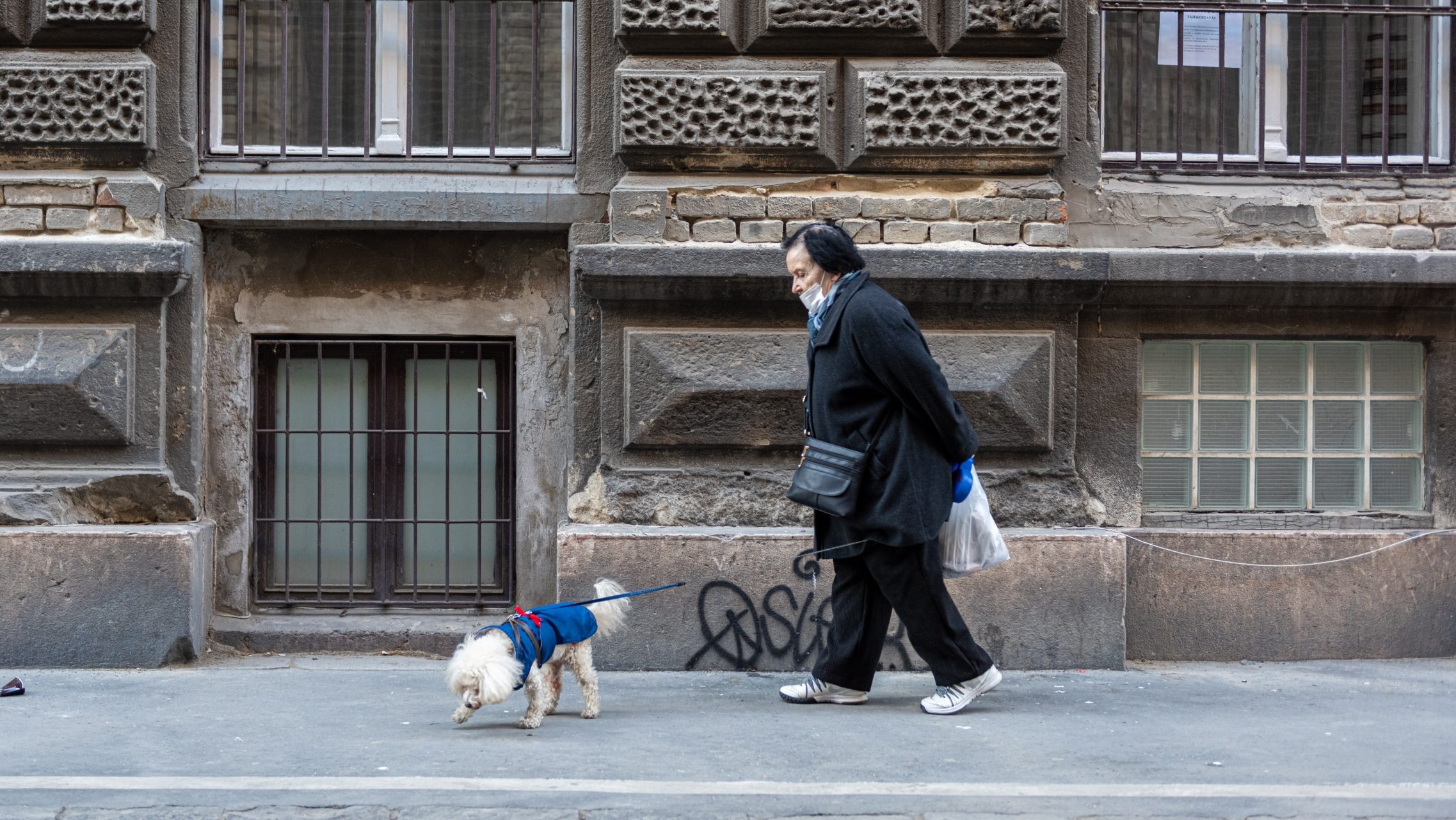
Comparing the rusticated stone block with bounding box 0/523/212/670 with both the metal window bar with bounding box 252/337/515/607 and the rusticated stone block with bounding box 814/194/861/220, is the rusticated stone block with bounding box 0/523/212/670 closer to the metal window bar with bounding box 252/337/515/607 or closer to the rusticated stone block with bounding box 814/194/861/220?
the metal window bar with bounding box 252/337/515/607

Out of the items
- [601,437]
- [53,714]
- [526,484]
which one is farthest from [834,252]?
[53,714]

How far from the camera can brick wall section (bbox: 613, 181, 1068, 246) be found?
5883mm

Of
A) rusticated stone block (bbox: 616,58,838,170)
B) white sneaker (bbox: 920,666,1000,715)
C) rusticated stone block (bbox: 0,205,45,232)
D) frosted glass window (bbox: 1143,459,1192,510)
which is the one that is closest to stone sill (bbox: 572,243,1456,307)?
rusticated stone block (bbox: 616,58,838,170)

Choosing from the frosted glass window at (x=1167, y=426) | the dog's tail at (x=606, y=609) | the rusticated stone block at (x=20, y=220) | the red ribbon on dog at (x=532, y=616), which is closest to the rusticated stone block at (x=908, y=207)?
the frosted glass window at (x=1167, y=426)

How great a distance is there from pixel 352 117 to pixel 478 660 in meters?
3.00

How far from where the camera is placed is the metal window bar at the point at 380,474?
251 inches

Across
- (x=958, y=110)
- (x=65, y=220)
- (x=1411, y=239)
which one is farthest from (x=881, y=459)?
(x=65, y=220)

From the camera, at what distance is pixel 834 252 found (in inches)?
190

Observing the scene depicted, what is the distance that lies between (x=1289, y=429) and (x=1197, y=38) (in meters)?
1.83

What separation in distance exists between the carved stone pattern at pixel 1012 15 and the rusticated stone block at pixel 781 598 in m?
2.14

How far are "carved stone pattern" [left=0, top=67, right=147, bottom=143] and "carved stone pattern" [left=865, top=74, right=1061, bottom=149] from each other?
3.10 metres

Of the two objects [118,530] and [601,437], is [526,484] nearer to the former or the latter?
[601,437]

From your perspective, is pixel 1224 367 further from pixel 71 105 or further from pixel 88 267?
pixel 71 105

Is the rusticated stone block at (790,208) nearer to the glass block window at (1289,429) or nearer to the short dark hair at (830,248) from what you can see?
the short dark hair at (830,248)
